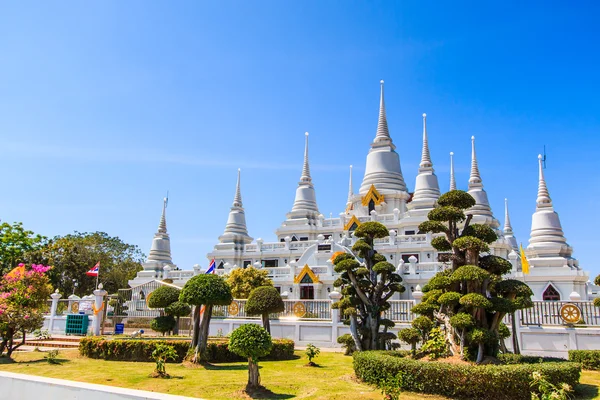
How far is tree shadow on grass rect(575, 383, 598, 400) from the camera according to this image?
12539 mm

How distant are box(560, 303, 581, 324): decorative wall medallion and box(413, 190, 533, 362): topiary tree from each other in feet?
20.0

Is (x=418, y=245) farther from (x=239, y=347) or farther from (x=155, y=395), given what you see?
(x=155, y=395)

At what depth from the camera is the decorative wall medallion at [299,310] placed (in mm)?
25203

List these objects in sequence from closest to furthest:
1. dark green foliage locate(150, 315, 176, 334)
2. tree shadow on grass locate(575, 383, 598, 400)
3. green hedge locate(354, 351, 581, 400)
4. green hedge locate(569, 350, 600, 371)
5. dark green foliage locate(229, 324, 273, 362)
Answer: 1. green hedge locate(354, 351, 581, 400)
2. tree shadow on grass locate(575, 383, 598, 400)
3. dark green foliage locate(229, 324, 273, 362)
4. green hedge locate(569, 350, 600, 371)
5. dark green foliage locate(150, 315, 176, 334)

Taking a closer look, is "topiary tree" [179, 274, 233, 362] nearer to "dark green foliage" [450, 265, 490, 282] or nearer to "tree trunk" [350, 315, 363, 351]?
"tree trunk" [350, 315, 363, 351]

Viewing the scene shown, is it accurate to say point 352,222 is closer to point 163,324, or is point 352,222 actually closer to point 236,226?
point 236,226

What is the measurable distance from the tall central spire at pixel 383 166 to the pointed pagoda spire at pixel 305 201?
553cm

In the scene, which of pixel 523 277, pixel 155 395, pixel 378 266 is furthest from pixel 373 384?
pixel 523 277

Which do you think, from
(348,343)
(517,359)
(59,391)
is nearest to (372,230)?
(348,343)

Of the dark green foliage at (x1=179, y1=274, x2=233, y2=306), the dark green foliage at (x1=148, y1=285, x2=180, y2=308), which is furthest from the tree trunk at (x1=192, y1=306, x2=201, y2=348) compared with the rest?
the dark green foliage at (x1=148, y1=285, x2=180, y2=308)

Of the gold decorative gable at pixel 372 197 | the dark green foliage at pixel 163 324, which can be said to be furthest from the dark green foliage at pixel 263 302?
the gold decorative gable at pixel 372 197

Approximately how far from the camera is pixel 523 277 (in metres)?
35.8

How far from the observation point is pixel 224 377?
15047mm

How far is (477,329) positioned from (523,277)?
24616 millimetres
